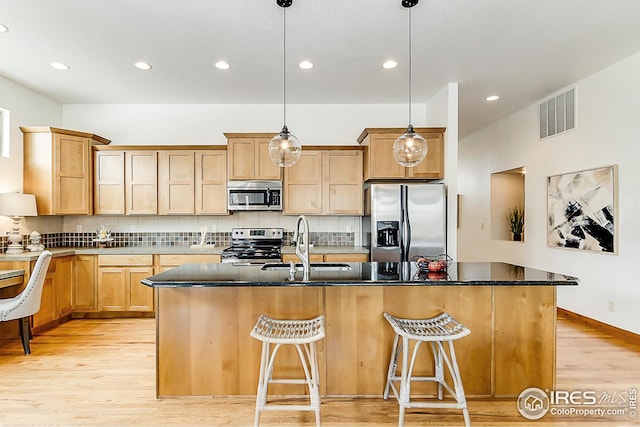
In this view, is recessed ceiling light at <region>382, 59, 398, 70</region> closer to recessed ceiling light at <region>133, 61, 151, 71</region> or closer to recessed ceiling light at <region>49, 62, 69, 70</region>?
recessed ceiling light at <region>133, 61, 151, 71</region>

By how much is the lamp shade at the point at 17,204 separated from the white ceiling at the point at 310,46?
137 cm

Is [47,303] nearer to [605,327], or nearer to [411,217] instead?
[411,217]

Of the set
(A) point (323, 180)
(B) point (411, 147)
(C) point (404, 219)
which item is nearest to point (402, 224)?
(C) point (404, 219)

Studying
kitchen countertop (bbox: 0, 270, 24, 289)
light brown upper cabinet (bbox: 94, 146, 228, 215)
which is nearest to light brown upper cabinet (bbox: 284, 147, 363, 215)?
light brown upper cabinet (bbox: 94, 146, 228, 215)

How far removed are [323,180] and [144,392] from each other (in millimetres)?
2989

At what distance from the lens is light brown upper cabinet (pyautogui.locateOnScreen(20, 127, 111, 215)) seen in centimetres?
411

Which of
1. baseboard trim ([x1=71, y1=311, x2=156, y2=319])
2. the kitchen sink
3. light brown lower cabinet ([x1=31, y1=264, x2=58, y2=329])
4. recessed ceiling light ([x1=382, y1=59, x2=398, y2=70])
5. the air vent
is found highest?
recessed ceiling light ([x1=382, y1=59, x2=398, y2=70])

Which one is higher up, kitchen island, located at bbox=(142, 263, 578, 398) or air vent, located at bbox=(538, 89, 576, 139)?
air vent, located at bbox=(538, 89, 576, 139)

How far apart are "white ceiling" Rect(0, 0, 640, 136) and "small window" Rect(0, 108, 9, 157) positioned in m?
0.43

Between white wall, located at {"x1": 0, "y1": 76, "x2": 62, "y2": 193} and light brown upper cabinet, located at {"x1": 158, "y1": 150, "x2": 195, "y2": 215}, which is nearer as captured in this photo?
white wall, located at {"x1": 0, "y1": 76, "x2": 62, "y2": 193}

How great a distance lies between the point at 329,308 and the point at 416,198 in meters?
2.15

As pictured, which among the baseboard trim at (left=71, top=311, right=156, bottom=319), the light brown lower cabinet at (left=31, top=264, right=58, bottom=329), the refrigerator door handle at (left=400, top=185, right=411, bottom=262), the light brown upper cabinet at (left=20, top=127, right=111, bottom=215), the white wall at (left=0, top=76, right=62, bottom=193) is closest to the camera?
the light brown lower cabinet at (left=31, top=264, right=58, bottom=329)

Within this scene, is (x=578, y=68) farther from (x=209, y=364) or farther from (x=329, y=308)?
(x=209, y=364)

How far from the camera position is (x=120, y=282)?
4195 millimetres
